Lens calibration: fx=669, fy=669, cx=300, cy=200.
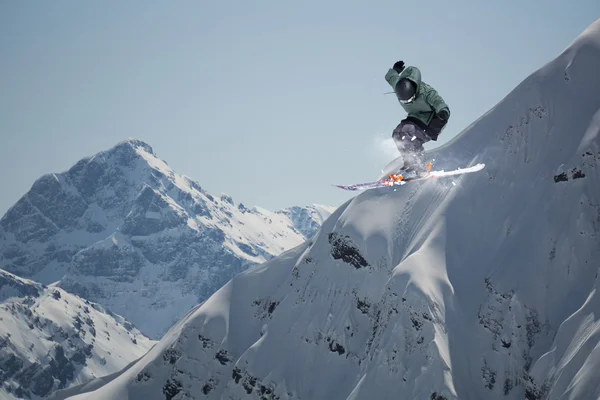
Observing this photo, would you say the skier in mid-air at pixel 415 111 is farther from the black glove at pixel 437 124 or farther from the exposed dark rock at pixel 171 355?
the exposed dark rock at pixel 171 355

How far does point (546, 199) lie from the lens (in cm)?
14688

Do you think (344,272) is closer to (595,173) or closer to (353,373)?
(353,373)

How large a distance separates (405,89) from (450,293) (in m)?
126

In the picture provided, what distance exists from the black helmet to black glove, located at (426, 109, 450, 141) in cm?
119

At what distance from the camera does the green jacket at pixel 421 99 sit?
18.5m

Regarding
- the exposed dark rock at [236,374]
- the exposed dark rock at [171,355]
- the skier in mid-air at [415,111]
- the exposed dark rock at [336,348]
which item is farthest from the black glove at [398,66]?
the exposed dark rock at [171,355]

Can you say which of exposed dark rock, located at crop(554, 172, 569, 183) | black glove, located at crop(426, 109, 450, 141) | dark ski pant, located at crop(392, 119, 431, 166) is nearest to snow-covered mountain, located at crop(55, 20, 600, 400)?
exposed dark rock, located at crop(554, 172, 569, 183)

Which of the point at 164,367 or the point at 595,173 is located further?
the point at 164,367

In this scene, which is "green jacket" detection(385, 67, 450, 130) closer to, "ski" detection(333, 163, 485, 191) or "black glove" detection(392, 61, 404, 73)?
"black glove" detection(392, 61, 404, 73)

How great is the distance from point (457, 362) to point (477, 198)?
1713 inches

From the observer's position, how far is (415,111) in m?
20.5

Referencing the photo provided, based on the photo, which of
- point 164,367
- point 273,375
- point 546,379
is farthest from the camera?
point 164,367

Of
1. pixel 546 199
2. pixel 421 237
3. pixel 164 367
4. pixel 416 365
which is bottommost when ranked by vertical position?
pixel 164 367

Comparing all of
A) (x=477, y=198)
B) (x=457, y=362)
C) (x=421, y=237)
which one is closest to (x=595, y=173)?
(x=477, y=198)
